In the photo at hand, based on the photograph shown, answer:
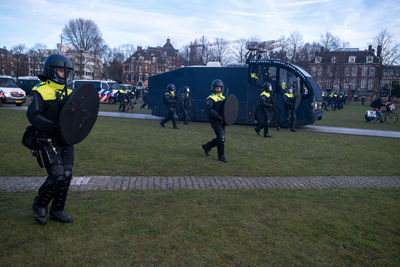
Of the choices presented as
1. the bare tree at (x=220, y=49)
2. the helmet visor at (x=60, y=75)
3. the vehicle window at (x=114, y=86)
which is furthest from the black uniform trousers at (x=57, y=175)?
the bare tree at (x=220, y=49)

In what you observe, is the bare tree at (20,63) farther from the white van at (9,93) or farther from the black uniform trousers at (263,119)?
the black uniform trousers at (263,119)

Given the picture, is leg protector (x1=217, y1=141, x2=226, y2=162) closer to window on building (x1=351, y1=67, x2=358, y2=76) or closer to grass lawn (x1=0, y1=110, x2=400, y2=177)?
grass lawn (x1=0, y1=110, x2=400, y2=177)

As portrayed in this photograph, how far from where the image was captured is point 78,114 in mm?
3836

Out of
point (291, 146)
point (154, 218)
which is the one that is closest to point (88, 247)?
point (154, 218)

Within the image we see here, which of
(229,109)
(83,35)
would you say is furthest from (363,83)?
(229,109)

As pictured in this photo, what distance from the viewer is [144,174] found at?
21.4ft

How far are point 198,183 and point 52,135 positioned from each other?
285cm

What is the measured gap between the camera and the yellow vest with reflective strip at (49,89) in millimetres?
3809

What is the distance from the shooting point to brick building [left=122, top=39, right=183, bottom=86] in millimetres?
65188

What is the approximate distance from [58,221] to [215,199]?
7.25 feet

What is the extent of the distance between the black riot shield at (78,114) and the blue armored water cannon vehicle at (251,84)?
1128cm

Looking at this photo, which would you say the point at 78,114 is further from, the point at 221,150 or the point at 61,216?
the point at 221,150

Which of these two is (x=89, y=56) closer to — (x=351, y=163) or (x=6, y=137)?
(x=6, y=137)

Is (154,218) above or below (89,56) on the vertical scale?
below
